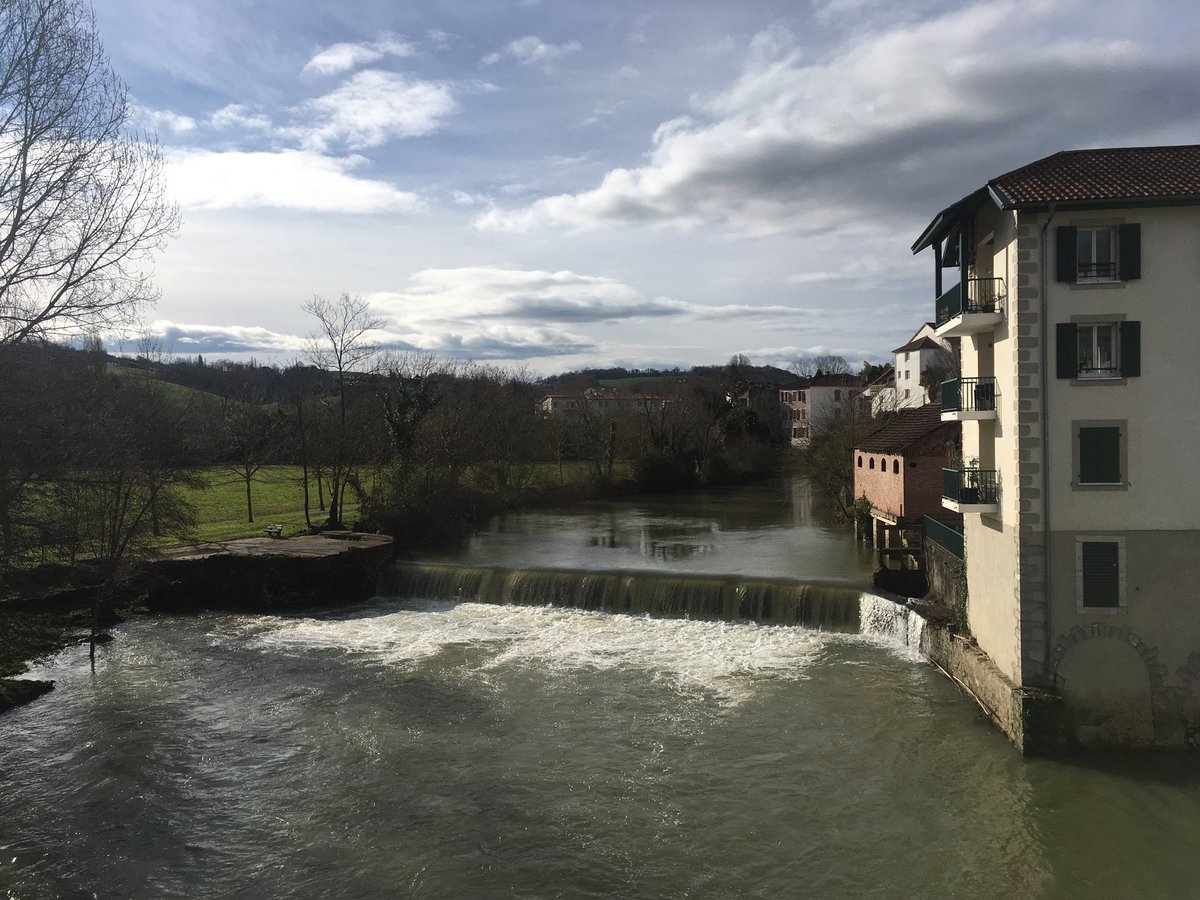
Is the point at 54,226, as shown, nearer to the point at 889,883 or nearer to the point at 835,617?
the point at 889,883

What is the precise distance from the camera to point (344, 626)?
68.4 ft

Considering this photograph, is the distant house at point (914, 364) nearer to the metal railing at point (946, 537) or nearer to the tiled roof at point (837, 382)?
the tiled roof at point (837, 382)

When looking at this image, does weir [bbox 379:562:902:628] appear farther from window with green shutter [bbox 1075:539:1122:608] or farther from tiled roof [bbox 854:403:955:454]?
tiled roof [bbox 854:403:955:454]

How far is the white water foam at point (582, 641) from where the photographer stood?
16.4 metres

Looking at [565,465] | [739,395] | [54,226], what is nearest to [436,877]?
[54,226]

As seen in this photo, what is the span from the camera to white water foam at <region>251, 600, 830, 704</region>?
16.4m

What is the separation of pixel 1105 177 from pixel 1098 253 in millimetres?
1271

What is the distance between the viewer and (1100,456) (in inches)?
485

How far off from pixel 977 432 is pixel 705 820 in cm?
828

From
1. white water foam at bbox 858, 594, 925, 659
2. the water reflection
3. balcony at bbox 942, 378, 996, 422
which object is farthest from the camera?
the water reflection

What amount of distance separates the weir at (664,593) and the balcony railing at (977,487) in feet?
16.5

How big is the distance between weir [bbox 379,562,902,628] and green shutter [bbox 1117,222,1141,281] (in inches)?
330

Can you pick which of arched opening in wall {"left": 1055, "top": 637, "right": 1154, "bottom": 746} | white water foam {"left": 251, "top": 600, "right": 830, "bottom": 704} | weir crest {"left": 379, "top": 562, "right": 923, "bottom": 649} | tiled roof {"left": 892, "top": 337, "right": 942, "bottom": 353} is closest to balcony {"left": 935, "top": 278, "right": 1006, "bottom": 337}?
arched opening in wall {"left": 1055, "top": 637, "right": 1154, "bottom": 746}

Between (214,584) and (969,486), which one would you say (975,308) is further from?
(214,584)
